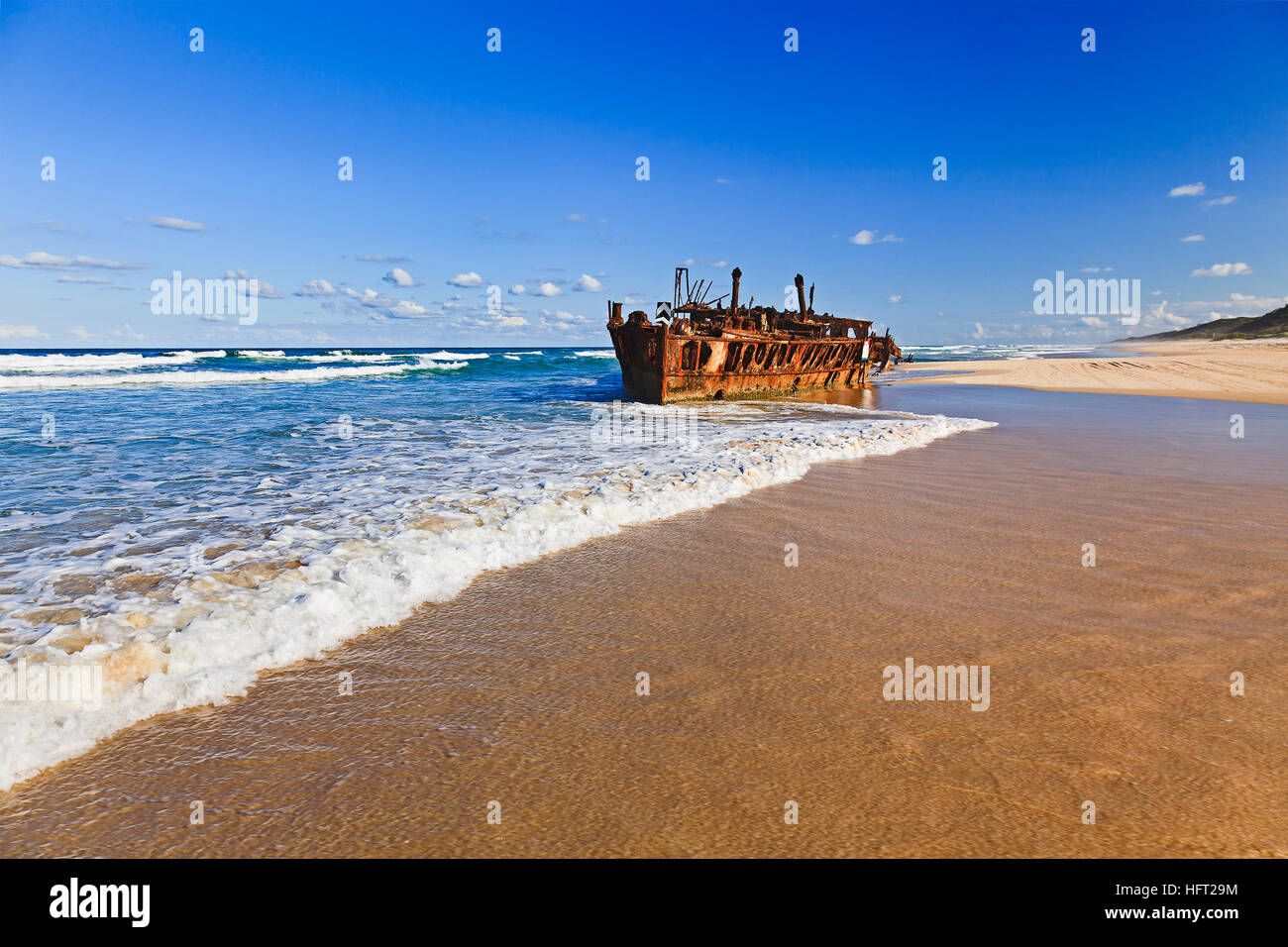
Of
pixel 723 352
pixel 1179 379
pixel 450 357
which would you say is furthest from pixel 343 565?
pixel 450 357

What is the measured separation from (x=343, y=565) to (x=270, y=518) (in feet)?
6.31

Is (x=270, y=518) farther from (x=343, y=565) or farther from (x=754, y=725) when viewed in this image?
(x=754, y=725)

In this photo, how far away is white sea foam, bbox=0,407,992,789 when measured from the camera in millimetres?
3123

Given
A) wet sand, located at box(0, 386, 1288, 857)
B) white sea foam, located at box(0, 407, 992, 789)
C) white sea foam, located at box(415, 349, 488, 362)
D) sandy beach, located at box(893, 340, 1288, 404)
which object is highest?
white sea foam, located at box(415, 349, 488, 362)

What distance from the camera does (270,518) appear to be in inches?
240

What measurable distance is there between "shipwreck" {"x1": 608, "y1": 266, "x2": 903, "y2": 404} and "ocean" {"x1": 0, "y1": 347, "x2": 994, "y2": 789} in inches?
180

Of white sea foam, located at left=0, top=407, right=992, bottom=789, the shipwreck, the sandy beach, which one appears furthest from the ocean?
the sandy beach

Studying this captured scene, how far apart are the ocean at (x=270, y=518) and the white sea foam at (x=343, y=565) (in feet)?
0.05

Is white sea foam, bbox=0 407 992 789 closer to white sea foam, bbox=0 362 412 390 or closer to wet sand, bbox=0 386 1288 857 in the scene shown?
wet sand, bbox=0 386 1288 857

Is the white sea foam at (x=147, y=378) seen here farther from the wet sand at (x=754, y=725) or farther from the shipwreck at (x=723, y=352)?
the wet sand at (x=754, y=725)

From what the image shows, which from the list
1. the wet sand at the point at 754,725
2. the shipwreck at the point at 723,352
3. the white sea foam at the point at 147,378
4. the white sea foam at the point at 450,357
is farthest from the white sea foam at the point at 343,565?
the white sea foam at the point at 450,357

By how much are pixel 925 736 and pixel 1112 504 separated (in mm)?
5519

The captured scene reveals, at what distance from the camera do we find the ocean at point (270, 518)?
3.34 metres

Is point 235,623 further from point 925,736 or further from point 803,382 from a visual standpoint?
point 803,382
